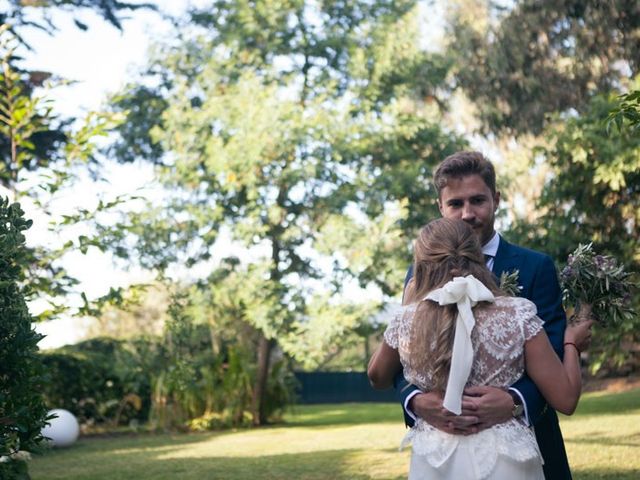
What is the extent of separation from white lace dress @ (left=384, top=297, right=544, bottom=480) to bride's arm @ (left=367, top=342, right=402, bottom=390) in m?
0.15

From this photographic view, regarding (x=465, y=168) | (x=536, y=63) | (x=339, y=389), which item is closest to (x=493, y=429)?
(x=465, y=168)

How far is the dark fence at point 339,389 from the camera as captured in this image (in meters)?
34.5

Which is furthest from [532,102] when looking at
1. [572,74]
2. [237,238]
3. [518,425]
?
[518,425]

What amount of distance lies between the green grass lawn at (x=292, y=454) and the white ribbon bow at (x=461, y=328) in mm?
6226

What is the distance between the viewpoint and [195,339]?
819 inches

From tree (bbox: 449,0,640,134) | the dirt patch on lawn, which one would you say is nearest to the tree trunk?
tree (bbox: 449,0,640,134)

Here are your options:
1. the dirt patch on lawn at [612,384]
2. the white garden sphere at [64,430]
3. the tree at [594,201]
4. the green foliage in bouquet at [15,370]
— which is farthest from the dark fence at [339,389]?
the green foliage in bouquet at [15,370]

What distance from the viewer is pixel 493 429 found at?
2.82m

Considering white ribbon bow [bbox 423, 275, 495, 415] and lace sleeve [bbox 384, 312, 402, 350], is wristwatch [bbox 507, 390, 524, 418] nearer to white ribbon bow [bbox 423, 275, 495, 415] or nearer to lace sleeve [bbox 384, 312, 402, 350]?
white ribbon bow [bbox 423, 275, 495, 415]

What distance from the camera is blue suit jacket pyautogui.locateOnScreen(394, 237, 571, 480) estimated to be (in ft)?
10.2

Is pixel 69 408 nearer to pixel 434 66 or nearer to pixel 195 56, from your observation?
pixel 195 56

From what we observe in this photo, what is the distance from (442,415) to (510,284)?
53 centimetres

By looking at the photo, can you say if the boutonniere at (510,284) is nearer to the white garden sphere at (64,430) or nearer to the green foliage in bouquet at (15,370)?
the green foliage in bouquet at (15,370)

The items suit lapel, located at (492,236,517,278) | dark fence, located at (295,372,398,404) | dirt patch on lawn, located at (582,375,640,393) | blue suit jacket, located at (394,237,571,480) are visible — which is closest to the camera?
blue suit jacket, located at (394,237,571,480)
